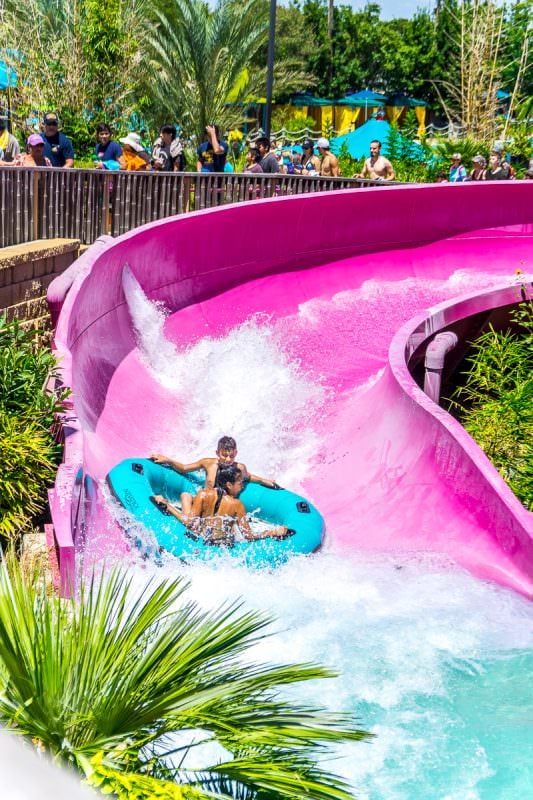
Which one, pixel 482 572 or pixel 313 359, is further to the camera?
pixel 313 359

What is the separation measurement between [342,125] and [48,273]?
4106 cm

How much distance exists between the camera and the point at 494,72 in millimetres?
22734

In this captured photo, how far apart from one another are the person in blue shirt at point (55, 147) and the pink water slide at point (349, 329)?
1538 mm

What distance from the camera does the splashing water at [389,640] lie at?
4.61 meters

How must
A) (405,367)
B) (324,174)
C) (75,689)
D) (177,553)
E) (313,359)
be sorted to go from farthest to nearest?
(324,174), (313,359), (405,367), (177,553), (75,689)

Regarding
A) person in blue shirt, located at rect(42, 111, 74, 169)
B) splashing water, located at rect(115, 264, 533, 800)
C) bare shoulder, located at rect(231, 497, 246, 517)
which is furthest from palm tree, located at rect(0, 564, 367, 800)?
person in blue shirt, located at rect(42, 111, 74, 169)

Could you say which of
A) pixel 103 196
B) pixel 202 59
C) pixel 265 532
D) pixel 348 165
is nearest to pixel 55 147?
pixel 103 196

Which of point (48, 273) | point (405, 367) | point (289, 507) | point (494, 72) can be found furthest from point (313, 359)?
point (494, 72)

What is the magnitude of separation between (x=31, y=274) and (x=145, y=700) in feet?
23.1

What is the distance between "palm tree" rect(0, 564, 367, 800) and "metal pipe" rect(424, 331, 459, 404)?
653 centimetres

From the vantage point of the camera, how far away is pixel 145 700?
2.39m

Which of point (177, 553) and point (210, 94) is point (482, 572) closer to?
point (177, 553)

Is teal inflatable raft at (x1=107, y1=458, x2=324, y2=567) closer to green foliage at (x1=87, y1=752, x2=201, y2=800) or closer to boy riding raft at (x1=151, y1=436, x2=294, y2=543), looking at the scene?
boy riding raft at (x1=151, y1=436, x2=294, y2=543)

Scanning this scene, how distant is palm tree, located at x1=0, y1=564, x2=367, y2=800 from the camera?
2.25m
